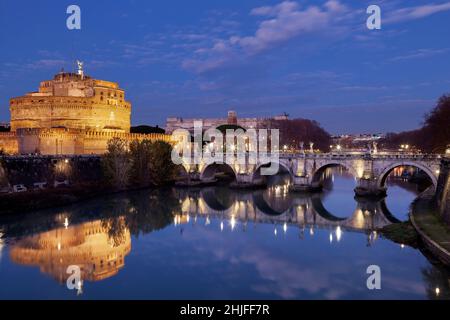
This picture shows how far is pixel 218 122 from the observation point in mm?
68375

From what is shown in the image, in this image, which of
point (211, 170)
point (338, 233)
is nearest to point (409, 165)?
point (338, 233)

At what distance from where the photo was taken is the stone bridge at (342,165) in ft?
85.3

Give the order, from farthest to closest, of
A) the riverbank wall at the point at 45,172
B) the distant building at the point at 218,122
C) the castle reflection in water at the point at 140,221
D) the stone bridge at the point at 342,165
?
the distant building at the point at 218,122 → the stone bridge at the point at 342,165 → the riverbank wall at the point at 45,172 → the castle reflection in water at the point at 140,221

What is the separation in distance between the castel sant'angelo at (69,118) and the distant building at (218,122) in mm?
18359

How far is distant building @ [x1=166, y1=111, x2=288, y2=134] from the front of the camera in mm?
64338

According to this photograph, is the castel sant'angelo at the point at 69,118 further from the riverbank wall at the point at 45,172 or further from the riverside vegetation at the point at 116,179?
the riverside vegetation at the point at 116,179

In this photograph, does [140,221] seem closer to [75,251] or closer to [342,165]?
[75,251]

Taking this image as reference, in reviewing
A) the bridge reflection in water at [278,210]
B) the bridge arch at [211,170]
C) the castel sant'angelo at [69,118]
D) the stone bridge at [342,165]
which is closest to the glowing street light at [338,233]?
the bridge reflection in water at [278,210]

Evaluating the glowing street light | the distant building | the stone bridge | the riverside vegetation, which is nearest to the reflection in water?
the riverside vegetation

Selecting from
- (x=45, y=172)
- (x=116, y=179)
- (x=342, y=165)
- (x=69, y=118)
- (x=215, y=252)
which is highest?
(x=69, y=118)

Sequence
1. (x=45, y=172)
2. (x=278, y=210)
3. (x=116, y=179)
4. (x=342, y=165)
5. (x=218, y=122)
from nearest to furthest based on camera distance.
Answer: (x=278, y=210)
(x=45, y=172)
(x=342, y=165)
(x=116, y=179)
(x=218, y=122)

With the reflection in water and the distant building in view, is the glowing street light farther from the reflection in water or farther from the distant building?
the distant building

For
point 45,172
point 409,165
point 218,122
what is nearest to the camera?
point 409,165

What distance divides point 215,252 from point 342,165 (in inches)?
637
